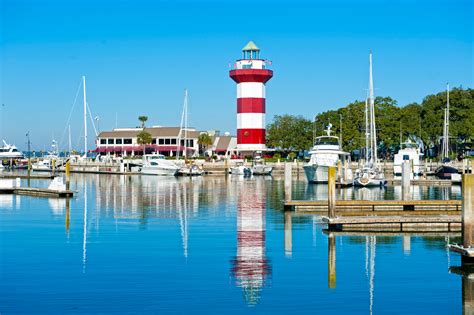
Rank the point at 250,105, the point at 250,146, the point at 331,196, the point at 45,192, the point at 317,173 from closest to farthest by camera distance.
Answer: the point at 331,196, the point at 45,192, the point at 317,173, the point at 250,105, the point at 250,146

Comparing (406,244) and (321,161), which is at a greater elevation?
(321,161)

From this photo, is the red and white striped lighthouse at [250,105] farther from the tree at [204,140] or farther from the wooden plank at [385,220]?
the wooden plank at [385,220]

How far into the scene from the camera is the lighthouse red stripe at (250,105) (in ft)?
335

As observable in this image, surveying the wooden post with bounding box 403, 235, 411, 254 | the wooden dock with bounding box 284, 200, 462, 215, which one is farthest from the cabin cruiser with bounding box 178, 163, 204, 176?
the wooden post with bounding box 403, 235, 411, 254

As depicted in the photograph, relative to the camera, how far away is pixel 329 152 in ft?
239

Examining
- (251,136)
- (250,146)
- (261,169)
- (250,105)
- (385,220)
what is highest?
(250,105)

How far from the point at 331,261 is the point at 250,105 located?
77.9 metres

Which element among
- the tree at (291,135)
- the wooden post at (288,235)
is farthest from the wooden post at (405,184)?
the tree at (291,135)

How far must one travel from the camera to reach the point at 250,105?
4018 inches

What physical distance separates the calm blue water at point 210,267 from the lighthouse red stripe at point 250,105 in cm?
6271

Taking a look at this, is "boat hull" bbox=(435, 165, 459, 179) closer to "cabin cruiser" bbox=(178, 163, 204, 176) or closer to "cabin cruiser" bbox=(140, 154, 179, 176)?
"cabin cruiser" bbox=(178, 163, 204, 176)

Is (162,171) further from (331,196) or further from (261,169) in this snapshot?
(331,196)

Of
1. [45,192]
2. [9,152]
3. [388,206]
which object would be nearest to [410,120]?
[9,152]

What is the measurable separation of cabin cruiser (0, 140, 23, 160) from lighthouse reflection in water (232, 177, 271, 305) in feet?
280
